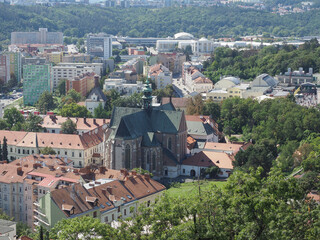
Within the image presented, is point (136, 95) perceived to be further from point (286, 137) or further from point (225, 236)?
point (225, 236)

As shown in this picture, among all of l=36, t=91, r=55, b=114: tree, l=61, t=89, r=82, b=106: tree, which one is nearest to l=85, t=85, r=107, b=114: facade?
l=61, t=89, r=82, b=106: tree

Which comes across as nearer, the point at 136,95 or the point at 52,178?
the point at 52,178

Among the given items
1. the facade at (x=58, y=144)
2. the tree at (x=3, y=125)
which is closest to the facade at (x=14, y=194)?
the facade at (x=58, y=144)

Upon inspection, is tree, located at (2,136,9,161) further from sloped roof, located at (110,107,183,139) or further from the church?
sloped roof, located at (110,107,183,139)

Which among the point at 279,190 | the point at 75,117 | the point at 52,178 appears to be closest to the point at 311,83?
the point at 75,117

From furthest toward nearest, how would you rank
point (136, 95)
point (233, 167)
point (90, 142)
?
point (136, 95) → point (90, 142) → point (233, 167)

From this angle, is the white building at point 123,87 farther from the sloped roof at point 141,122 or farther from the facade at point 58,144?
the sloped roof at point 141,122
